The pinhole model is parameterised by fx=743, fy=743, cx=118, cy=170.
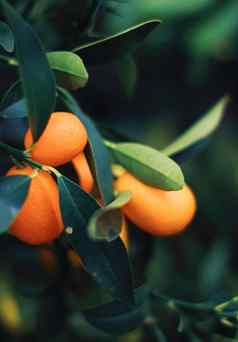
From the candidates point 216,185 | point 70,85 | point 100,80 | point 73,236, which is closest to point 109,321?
point 73,236

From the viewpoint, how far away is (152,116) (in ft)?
7.52

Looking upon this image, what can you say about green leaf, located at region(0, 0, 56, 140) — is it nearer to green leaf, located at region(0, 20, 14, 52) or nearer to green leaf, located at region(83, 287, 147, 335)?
green leaf, located at region(0, 20, 14, 52)

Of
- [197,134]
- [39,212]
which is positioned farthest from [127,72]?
[39,212]

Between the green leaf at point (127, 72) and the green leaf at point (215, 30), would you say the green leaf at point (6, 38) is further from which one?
the green leaf at point (215, 30)

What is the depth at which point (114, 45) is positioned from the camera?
1.13 m

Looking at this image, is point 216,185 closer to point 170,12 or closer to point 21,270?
point 170,12

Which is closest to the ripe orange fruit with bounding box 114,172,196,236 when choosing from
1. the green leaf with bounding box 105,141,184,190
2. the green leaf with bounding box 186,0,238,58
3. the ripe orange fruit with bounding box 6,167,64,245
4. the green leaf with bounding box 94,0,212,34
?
the green leaf with bounding box 105,141,184,190

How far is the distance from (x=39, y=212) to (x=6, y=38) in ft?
0.82

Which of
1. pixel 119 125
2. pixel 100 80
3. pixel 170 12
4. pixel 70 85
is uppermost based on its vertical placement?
pixel 70 85

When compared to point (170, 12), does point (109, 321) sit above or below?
below

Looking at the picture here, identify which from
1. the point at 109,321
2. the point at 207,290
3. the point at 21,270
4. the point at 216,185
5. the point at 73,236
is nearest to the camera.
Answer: the point at 73,236

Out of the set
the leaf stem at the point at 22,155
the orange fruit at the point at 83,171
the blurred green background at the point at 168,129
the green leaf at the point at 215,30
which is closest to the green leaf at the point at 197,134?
the blurred green background at the point at 168,129

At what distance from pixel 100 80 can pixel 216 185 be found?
0.44 meters

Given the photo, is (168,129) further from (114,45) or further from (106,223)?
(106,223)
